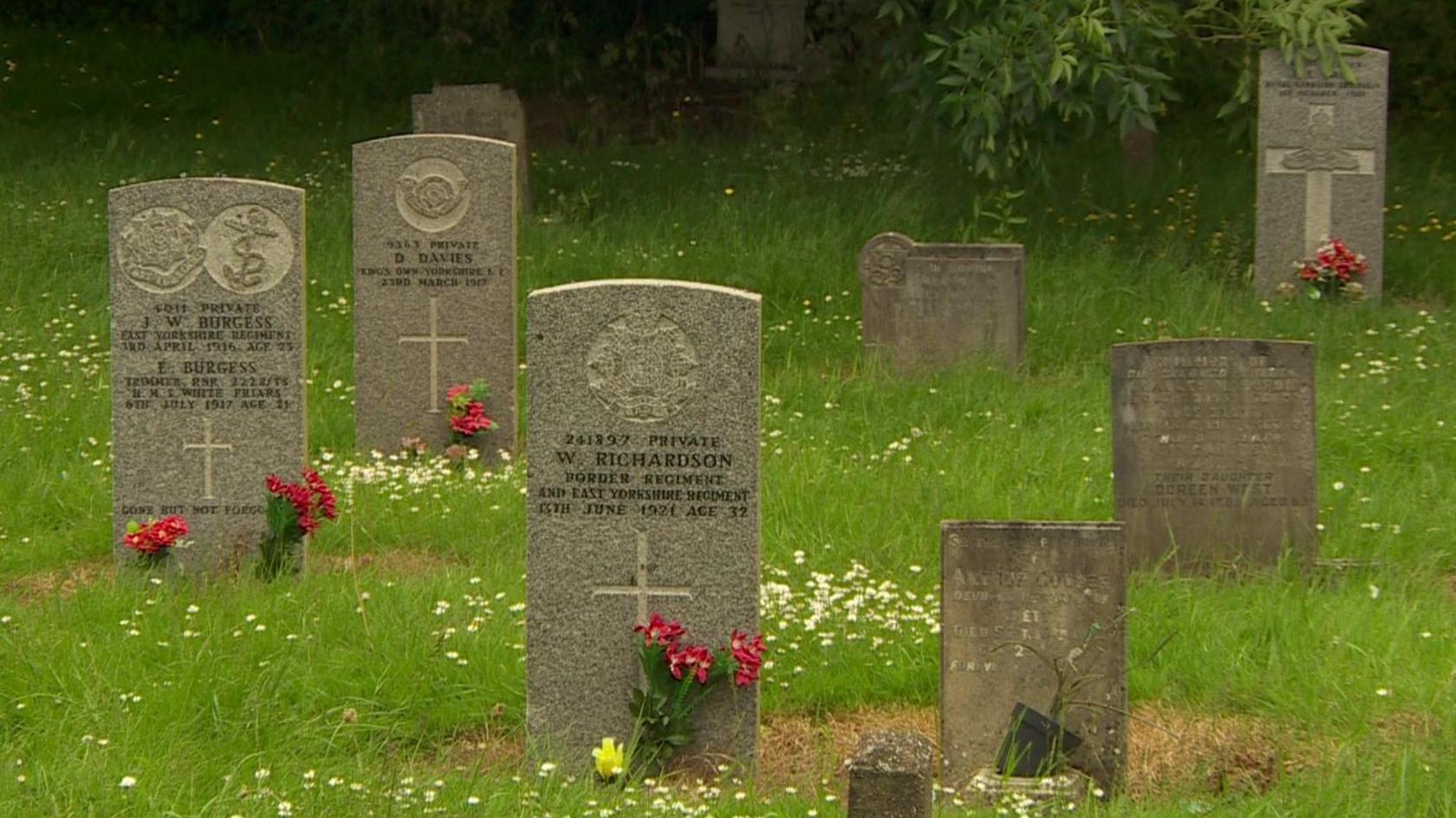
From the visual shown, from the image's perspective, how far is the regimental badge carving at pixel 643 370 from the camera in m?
6.01

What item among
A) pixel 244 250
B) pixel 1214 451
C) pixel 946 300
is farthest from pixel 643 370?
pixel 946 300

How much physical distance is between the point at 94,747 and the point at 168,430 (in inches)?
86.5

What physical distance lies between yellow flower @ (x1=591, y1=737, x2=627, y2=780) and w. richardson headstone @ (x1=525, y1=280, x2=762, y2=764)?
0.23 metres

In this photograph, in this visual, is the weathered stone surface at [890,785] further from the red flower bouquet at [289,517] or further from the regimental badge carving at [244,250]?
the regimental badge carving at [244,250]

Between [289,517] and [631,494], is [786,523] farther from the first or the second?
[631,494]

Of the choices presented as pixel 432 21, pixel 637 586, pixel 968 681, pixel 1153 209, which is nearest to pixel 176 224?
pixel 637 586

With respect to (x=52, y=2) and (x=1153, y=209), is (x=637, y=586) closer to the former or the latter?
(x=1153, y=209)

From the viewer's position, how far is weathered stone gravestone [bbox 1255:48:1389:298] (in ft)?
39.9

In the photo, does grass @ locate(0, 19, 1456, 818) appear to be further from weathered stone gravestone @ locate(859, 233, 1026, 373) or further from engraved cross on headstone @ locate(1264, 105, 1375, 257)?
engraved cross on headstone @ locate(1264, 105, 1375, 257)

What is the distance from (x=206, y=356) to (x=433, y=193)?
188cm

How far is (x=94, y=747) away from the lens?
577cm

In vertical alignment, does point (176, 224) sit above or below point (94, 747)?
above

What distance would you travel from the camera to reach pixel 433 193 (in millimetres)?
9344

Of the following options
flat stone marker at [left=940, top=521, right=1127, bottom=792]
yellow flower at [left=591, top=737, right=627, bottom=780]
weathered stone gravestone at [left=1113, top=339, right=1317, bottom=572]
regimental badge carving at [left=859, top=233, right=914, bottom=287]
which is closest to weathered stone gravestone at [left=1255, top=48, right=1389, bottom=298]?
regimental badge carving at [left=859, top=233, right=914, bottom=287]
